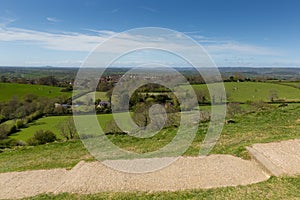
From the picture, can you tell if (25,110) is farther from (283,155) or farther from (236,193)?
(236,193)

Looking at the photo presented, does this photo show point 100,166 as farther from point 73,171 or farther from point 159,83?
point 159,83

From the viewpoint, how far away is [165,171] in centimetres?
700

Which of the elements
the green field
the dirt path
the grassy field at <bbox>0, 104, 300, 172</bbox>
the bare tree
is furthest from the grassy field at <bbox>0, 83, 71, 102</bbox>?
the dirt path

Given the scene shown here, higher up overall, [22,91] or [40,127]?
[22,91]

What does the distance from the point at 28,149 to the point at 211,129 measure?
8886 mm

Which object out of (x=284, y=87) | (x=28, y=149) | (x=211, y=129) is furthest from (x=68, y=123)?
(x=284, y=87)

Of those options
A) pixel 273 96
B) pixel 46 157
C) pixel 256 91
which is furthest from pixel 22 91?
pixel 46 157

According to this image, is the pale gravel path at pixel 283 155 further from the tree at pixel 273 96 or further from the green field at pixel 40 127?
the tree at pixel 273 96

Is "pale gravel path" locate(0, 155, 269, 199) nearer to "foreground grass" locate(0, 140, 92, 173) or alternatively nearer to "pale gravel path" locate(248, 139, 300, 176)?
"pale gravel path" locate(248, 139, 300, 176)

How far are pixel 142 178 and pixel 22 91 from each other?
186 ft

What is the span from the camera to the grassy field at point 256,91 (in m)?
35.0

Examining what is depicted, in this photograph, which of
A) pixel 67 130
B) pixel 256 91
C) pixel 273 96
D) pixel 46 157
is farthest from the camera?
pixel 256 91

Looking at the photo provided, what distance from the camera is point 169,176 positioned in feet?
22.0

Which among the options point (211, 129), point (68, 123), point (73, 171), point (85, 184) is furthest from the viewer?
point (68, 123)
